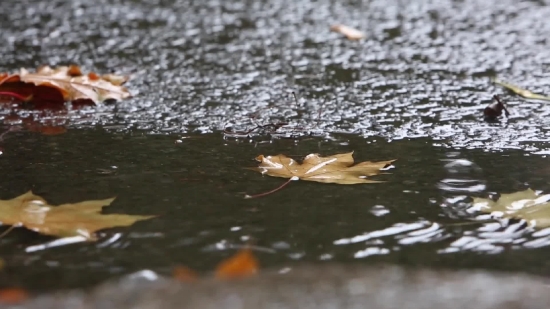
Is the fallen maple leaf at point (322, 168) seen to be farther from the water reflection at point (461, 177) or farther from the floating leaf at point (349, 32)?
the floating leaf at point (349, 32)

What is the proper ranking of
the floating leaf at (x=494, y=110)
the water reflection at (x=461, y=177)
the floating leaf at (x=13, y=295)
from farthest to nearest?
the floating leaf at (x=494, y=110)
the water reflection at (x=461, y=177)
the floating leaf at (x=13, y=295)

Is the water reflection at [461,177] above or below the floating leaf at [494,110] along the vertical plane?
below

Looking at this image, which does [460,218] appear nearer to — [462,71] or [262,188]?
[262,188]

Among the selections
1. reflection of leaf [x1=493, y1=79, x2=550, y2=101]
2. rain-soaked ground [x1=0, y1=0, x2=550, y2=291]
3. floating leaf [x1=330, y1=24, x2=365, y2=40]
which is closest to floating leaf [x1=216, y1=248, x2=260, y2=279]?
rain-soaked ground [x1=0, y1=0, x2=550, y2=291]

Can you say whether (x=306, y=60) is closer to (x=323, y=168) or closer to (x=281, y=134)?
(x=281, y=134)

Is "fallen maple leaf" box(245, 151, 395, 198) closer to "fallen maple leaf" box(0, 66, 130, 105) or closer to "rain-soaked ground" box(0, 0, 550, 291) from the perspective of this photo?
"rain-soaked ground" box(0, 0, 550, 291)

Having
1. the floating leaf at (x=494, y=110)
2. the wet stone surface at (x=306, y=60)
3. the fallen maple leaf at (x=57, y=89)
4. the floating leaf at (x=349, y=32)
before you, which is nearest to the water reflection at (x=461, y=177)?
the wet stone surface at (x=306, y=60)
